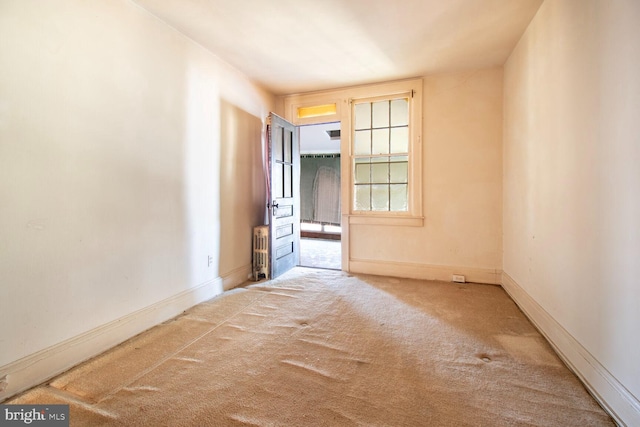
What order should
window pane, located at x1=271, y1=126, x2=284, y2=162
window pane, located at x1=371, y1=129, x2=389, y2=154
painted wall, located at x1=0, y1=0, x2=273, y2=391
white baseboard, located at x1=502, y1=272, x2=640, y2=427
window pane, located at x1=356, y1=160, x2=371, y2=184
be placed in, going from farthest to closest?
window pane, located at x1=356, y1=160, x2=371, y2=184, window pane, located at x1=371, y1=129, x2=389, y2=154, window pane, located at x1=271, y1=126, x2=284, y2=162, painted wall, located at x1=0, y1=0, x2=273, y2=391, white baseboard, located at x1=502, y1=272, x2=640, y2=427

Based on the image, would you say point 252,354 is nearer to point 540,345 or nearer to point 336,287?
point 336,287

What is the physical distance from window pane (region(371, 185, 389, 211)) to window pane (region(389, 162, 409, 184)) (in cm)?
16

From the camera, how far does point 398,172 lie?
12.5 feet

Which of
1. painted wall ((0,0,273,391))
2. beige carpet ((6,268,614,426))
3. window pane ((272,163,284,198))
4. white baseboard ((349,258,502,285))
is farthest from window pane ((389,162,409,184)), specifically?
painted wall ((0,0,273,391))

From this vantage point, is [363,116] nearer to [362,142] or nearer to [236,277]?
[362,142]

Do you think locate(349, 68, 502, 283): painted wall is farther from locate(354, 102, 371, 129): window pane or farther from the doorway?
the doorway

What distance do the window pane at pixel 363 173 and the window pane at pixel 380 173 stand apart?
58 mm

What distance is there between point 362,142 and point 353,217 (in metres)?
1.11

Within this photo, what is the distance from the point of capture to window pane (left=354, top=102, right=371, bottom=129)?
3.90 meters

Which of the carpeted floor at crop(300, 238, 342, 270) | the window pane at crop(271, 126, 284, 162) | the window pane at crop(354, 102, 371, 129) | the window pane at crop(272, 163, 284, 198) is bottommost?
the carpeted floor at crop(300, 238, 342, 270)

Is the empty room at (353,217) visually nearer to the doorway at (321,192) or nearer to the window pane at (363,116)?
the window pane at (363,116)

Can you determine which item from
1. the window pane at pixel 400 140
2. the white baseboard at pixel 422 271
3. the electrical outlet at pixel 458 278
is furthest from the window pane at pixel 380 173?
the electrical outlet at pixel 458 278

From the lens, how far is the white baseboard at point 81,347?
1491 mm

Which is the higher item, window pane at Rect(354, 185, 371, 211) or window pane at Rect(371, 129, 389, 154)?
window pane at Rect(371, 129, 389, 154)
